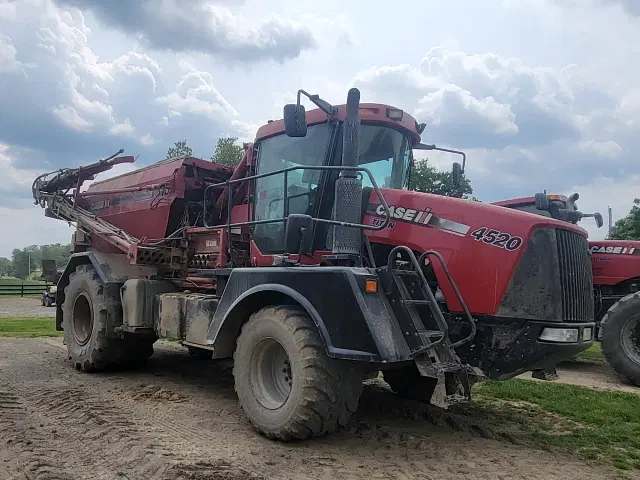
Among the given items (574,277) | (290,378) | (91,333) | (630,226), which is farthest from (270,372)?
(630,226)

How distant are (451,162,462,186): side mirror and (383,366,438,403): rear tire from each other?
2187 mm

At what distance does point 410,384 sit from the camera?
637 centimetres

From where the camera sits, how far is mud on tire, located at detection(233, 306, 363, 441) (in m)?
Answer: 4.44

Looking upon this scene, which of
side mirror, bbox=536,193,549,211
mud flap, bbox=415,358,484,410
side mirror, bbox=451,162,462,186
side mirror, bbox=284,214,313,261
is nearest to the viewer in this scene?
mud flap, bbox=415,358,484,410

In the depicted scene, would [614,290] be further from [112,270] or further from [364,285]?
[112,270]

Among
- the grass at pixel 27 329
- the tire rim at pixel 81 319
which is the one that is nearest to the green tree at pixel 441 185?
the tire rim at pixel 81 319

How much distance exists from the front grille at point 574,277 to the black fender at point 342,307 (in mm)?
1416

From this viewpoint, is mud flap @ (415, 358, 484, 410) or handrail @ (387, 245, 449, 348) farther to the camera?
handrail @ (387, 245, 449, 348)

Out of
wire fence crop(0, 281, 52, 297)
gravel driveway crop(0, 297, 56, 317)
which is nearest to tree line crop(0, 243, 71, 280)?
wire fence crop(0, 281, 52, 297)

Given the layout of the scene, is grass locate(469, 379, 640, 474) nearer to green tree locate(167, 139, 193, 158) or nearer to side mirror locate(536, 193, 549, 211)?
side mirror locate(536, 193, 549, 211)

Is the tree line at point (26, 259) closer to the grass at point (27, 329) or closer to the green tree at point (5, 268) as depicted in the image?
the green tree at point (5, 268)

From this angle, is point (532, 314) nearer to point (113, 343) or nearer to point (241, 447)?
point (241, 447)

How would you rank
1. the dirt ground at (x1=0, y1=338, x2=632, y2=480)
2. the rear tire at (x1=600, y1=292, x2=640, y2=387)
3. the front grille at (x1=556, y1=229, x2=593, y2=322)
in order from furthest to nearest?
the rear tire at (x1=600, y1=292, x2=640, y2=387)
the front grille at (x1=556, y1=229, x2=593, y2=322)
the dirt ground at (x1=0, y1=338, x2=632, y2=480)

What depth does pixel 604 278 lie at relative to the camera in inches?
365
